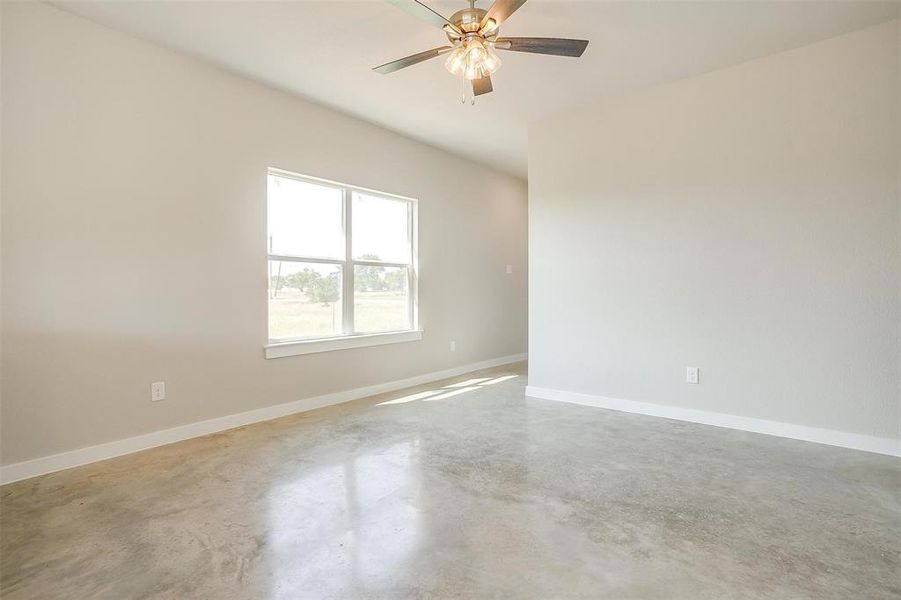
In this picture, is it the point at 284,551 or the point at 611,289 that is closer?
the point at 284,551

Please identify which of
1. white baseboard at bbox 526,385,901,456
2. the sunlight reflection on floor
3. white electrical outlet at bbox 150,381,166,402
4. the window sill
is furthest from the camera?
the sunlight reflection on floor

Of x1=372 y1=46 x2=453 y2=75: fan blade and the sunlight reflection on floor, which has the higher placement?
x1=372 y1=46 x2=453 y2=75: fan blade

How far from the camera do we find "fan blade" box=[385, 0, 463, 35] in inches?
81.6

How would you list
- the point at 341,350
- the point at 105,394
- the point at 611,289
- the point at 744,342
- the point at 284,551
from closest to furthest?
the point at 284,551
the point at 105,394
the point at 744,342
the point at 611,289
the point at 341,350

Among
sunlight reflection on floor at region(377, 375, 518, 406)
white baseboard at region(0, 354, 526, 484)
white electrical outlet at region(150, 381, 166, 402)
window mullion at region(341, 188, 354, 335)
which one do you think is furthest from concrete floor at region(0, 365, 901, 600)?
window mullion at region(341, 188, 354, 335)

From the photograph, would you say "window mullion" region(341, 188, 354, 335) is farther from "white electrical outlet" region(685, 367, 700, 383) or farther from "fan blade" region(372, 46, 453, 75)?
"white electrical outlet" region(685, 367, 700, 383)

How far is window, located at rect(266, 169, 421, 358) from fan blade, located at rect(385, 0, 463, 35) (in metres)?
2.08

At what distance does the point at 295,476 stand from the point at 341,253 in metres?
2.35

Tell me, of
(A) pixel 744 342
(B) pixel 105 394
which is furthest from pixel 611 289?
(B) pixel 105 394

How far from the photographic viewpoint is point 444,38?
9.69 ft

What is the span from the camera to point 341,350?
14.1 feet

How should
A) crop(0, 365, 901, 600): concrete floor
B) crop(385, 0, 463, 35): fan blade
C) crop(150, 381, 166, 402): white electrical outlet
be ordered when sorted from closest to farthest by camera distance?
1. crop(0, 365, 901, 600): concrete floor
2. crop(385, 0, 463, 35): fan blade
3. crop(150, 381, 166, 402): white electrical outlet

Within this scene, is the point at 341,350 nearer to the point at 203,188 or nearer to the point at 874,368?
the point at 203,188

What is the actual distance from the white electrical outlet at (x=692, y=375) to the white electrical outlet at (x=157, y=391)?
12.7 feet
